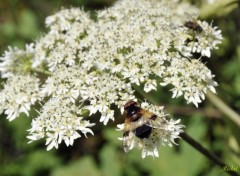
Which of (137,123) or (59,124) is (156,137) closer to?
(137,123)

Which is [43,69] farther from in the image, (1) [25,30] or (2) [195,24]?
(1) [25,30]

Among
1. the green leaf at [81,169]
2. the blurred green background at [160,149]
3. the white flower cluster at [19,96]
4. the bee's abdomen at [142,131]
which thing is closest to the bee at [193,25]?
the blurred green background at [160,149]

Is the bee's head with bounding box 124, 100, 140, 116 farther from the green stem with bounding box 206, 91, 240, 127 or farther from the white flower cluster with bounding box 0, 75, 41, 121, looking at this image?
the green stem with bounding box 206, 91, 240, 127

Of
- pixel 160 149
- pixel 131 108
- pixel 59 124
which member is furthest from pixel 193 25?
pixel 160 149

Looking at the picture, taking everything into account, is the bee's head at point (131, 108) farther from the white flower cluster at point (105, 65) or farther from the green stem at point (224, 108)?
the green stem at point (224, 108)

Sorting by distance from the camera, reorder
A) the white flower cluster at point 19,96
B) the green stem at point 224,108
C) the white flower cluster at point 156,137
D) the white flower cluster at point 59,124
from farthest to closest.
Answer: the green stem at point 224,108, the white flower cluster at point 19,96, the white flower cluster at point 59,124, the white flower cluster at point 156,137

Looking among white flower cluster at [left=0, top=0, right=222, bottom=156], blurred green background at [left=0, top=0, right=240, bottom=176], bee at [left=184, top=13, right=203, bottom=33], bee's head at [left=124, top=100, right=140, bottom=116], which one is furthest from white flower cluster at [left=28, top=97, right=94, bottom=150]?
blurred green background at [left=0, top=0, right=240, bottom=176]
